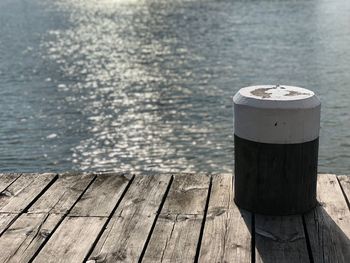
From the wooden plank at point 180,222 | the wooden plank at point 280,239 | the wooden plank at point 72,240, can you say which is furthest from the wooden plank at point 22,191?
the wooden plank at point 280,239

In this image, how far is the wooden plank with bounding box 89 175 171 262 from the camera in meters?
4.18

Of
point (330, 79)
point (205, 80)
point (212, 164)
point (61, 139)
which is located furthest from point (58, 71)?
point (212, 164)

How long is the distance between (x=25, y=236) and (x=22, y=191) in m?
1.07

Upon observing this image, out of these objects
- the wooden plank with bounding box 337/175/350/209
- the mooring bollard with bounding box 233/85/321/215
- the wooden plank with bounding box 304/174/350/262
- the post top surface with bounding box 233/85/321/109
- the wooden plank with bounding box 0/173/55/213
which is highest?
the post top surface with bounding box 233/85/321/109

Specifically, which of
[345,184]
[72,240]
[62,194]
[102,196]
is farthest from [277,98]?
[62,194]

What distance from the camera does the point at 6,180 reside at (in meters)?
5.84

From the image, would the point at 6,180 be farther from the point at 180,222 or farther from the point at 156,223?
the point at 180,222

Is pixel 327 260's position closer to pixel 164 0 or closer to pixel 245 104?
pixel 245 104

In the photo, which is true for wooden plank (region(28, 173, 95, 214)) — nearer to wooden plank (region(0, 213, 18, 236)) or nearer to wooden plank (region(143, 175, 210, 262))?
wooden plank (region(0, 213, 18, 236))

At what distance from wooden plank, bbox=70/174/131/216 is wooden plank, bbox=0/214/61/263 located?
0.92ft

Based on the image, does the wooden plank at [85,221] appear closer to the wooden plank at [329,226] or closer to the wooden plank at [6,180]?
the wooden plank at [6,180]

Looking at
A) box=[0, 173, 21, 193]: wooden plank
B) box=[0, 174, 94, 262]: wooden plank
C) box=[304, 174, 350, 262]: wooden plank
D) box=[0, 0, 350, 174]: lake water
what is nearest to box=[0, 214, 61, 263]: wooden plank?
box=[0, 174, 94, 262]: wooden plank

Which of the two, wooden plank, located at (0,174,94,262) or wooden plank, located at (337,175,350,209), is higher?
wooden plank, located at (0,174,94,262)

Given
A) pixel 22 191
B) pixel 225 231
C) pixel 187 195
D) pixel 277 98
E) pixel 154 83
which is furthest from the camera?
pixel 154 83
